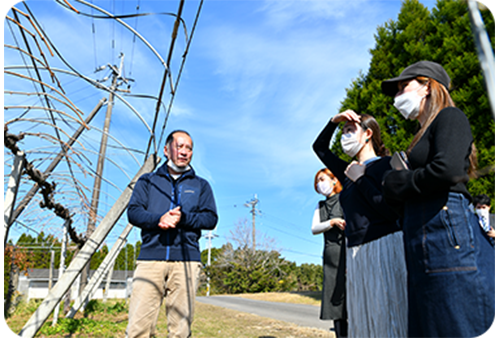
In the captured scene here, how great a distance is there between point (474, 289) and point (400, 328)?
53 cm

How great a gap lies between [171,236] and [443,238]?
1.71 m

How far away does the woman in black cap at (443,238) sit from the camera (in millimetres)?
1075

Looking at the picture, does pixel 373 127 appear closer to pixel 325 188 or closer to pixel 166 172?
pixel 325 188

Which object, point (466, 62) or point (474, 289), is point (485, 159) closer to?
point (466, 62)

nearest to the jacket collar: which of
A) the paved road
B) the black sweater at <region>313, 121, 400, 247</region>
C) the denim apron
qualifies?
the black sweater at <region>313, 121, 400, 247</region>

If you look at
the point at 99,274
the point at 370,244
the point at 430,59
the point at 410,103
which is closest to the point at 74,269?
the point at 370,244

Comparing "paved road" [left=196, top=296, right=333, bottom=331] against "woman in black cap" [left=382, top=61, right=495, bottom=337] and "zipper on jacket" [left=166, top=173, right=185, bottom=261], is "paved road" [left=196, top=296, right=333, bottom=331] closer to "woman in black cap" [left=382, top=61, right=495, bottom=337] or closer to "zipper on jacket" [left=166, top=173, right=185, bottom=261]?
"zipper on jacket" [left=166, top=173, right=185, bottom=261]

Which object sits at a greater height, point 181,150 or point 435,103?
point 181,150

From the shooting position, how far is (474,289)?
107 cm

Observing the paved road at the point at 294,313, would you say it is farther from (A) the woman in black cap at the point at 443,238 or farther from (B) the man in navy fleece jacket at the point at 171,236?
(A) the woman in black cap at the point at 443,238

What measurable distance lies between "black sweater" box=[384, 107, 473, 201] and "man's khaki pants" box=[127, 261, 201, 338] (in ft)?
4.92

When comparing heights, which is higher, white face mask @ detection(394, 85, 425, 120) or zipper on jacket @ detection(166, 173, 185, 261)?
white face mask @ detection(394, 85, 425, 120)

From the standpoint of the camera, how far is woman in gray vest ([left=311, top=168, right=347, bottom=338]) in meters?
2.48

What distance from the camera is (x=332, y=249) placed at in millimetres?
2730
